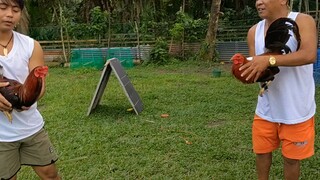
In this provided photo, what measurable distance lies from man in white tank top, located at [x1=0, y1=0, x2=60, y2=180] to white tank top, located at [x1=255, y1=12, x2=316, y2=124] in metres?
1.38

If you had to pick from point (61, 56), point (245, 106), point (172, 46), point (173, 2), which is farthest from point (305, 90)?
point (173, 2)

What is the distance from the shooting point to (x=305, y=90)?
7.56ft

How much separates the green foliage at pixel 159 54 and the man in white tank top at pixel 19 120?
910 cm

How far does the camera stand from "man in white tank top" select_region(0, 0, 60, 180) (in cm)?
209

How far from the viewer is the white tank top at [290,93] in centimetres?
228

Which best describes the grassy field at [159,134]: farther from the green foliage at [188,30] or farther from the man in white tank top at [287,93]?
the green foliage at [188,30]

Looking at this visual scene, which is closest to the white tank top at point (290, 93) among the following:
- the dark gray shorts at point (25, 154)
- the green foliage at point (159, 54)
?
the dark gray shorts at point (25, 154)

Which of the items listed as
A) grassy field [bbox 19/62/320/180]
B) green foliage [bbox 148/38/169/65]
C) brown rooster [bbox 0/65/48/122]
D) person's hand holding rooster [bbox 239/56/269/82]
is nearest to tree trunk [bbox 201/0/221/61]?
green foliage [bbox 148/38/169/65]

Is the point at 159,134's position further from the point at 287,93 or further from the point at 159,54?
the point at 159,54

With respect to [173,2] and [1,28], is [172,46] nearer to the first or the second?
[173,2]

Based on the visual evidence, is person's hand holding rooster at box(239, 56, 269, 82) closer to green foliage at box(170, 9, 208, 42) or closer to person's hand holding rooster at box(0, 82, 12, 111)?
person's hand holding rooster at box(0, 82, 12, 111)

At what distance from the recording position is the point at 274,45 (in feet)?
7.16

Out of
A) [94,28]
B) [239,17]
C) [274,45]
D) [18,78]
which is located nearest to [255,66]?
[274,45]

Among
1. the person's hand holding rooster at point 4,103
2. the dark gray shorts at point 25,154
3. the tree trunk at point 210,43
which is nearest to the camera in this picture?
the person's hand holding rooster at point 4,103
